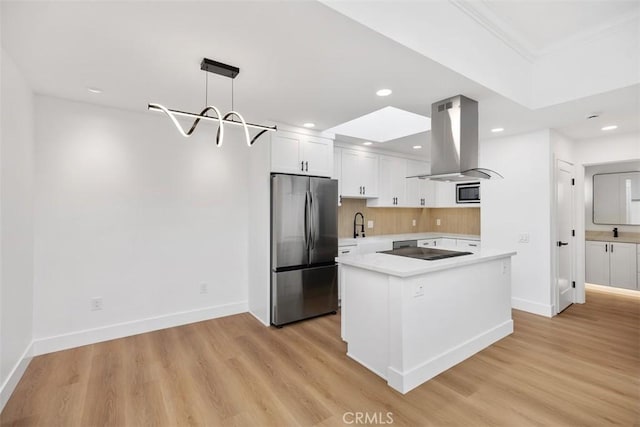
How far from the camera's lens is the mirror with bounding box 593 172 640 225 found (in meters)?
5.16

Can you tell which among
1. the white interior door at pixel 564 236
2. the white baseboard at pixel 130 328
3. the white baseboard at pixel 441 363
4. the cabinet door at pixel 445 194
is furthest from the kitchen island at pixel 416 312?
the cabinet door at pixel 445 194

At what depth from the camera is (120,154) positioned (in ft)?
10.7

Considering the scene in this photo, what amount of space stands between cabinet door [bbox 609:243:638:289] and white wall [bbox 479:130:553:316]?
87.3 inches

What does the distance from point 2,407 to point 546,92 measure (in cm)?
529

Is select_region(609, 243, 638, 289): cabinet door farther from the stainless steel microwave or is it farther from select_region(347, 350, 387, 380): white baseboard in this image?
select_region(347, 350, 387, 380): white baseboard

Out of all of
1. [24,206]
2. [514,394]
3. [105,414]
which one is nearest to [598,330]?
[514,394]

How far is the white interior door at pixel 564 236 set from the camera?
4062mm

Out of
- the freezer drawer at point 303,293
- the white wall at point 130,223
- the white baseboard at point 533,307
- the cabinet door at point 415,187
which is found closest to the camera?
the white wall at point 130,223

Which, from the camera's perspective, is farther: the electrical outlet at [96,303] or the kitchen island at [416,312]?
the electrical outlet at [96,303]

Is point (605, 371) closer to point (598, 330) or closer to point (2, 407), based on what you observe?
point (598, 330)

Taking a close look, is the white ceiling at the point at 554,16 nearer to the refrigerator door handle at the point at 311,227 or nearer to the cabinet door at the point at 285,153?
the cabinet door at the point at 285,153

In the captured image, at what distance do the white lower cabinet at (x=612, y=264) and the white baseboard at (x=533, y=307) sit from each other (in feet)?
7.23

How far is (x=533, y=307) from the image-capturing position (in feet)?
13.2

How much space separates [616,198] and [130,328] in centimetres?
782
